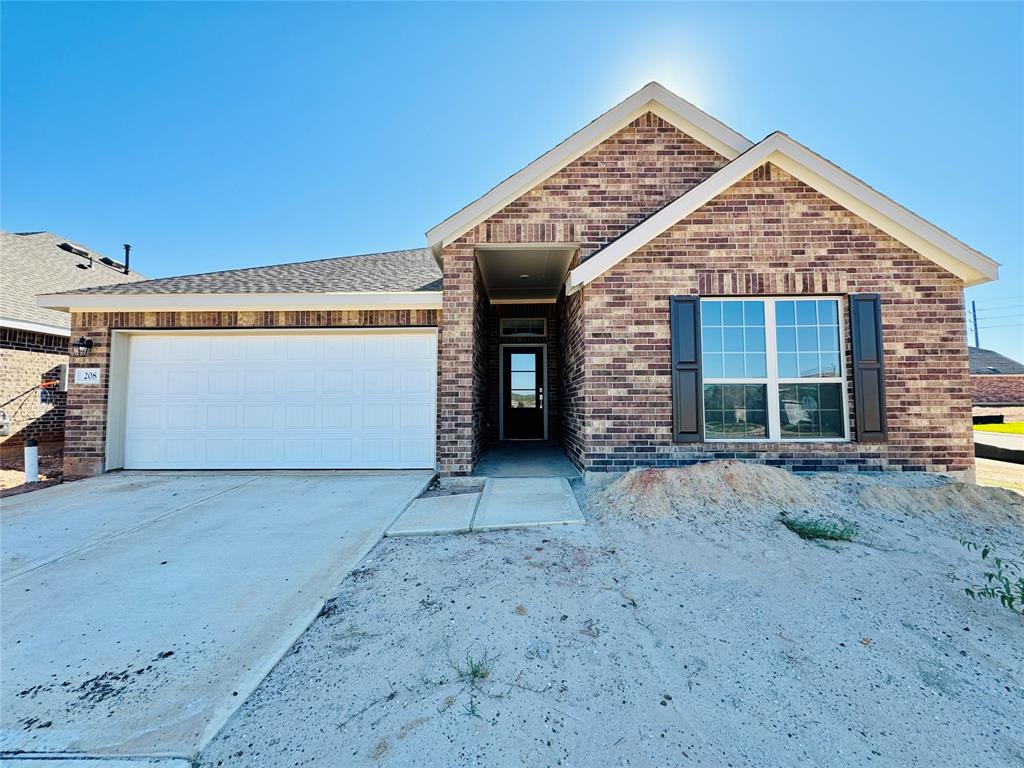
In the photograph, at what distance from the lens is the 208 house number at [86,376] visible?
643cm

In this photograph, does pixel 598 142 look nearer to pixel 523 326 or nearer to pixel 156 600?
pixel 523 326

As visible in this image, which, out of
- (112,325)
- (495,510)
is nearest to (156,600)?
(495,510)

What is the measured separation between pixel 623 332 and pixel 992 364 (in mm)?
37267

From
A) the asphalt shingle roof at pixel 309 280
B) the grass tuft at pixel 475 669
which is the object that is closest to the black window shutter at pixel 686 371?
the asphalt shingle roof at pixel 309 280

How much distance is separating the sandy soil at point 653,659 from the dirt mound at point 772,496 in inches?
15.1

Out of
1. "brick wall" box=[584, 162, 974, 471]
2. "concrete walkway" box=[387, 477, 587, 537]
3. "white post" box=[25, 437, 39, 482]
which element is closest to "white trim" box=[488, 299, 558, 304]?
"brick wall" box=[584, 162, 974, 471]

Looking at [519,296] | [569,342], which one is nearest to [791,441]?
[569,342]

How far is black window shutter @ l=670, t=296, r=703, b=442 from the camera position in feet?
17.8

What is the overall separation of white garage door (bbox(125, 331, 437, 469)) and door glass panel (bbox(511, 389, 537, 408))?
12.6 ft

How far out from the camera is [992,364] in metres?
27.1

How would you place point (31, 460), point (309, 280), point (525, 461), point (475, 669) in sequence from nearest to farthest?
point (475, 669), point (31, 460), point (525, 461), point (309, 280)

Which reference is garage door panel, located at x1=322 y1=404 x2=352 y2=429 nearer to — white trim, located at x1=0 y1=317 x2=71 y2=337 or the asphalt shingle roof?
the asphalt shingle roof

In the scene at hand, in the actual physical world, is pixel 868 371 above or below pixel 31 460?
above

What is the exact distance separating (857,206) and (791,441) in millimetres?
3264
